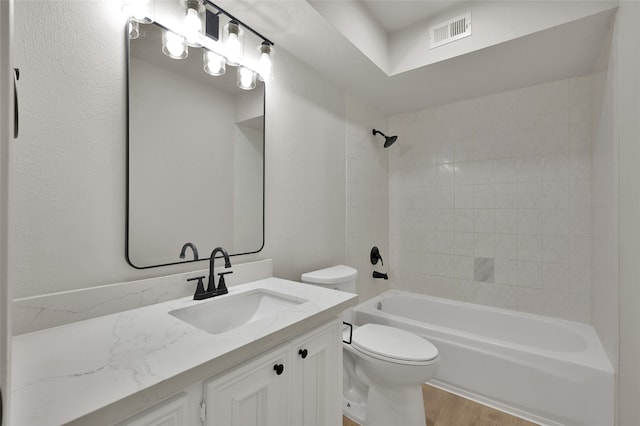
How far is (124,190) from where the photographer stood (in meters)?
1.09

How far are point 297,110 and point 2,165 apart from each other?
1.70 metres

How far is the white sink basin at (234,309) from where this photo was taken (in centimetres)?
114

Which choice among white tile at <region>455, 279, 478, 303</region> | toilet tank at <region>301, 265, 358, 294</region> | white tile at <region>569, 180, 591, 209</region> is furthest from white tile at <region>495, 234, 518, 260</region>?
toilet tank at <region>301, 265, 358, 294</region>

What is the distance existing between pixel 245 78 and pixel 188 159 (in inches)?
21.9

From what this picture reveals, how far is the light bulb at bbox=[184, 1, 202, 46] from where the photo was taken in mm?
1202

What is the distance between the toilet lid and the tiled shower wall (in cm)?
124

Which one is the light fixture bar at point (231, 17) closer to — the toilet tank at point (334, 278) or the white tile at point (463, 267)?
the toilet tank at point (334, 278)

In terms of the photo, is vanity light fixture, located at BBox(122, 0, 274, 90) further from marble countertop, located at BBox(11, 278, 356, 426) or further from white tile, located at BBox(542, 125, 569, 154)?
white tile, located at BBox(542, 125, 569, 154)

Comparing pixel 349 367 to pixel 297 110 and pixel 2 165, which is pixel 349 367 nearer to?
pixel 297 110

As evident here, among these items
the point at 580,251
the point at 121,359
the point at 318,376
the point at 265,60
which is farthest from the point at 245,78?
the point at 580,251

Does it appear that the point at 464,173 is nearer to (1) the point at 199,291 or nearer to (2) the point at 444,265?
(2) the point at 444,265

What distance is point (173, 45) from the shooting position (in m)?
1.21

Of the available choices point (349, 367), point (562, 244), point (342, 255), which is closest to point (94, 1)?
point (342, 255)

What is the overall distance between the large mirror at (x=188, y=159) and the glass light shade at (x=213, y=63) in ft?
0.08
